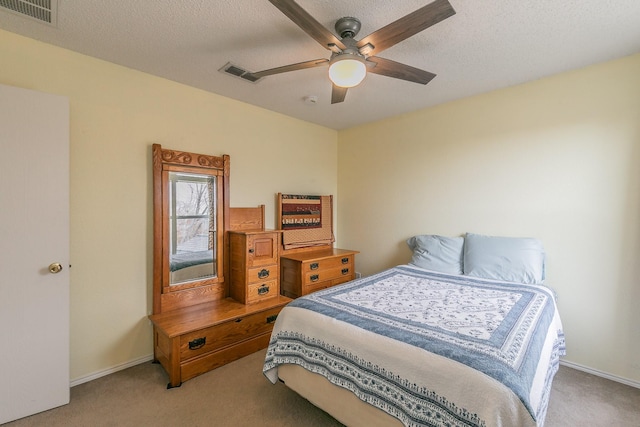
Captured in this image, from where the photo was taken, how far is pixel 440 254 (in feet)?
9.44

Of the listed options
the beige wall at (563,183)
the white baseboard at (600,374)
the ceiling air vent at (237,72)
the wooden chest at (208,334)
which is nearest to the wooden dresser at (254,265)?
the wooden chest at (208,334)

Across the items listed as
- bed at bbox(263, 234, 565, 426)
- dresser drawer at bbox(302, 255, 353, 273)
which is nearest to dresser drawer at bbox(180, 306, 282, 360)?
dresser drawer at bbox(302, 255, 353, 273)

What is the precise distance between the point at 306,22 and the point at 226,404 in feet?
7.75

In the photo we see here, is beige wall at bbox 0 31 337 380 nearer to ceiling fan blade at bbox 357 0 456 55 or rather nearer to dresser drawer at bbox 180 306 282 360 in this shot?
dresser drawer at bbox 180 306 282 360

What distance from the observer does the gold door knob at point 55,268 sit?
6.15 ft

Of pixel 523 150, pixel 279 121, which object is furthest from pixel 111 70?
pixel 523 150

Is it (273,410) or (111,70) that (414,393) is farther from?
(111,70)

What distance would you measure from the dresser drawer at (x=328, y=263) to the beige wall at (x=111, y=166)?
59.6 inches

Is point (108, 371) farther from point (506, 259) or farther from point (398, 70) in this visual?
point (506, 259)

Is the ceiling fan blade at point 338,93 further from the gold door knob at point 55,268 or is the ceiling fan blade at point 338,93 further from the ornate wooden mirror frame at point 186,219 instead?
the gold door knob at point 55,268

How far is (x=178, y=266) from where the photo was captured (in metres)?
2.60

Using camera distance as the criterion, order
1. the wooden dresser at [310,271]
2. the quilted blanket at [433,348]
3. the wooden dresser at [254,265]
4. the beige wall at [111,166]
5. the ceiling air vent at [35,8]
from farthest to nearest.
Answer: the wooden dresser at [310,271] → the wooden dresser at [254,265] → the beige wall at [111,166] → the ceiling air vent at [35,8] → the quilted blanket at [433,348]

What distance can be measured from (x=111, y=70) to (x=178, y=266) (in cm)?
172

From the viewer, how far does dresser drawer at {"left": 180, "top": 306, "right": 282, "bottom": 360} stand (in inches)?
84.8
